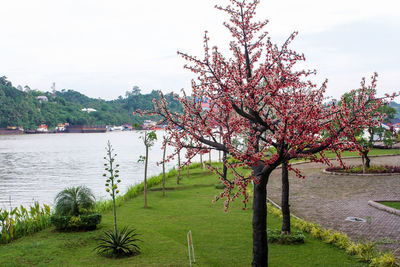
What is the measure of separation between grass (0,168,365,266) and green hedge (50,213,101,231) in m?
0.34

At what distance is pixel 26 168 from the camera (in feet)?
171

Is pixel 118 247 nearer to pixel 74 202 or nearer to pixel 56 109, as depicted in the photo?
pixel 74 202

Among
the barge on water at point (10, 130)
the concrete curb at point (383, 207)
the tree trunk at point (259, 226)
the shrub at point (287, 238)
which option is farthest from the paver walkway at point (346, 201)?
the barge on water at point (10, 130)

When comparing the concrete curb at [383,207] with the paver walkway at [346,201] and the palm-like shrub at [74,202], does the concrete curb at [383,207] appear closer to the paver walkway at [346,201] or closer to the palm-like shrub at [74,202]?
the paver walkway at [346,201]

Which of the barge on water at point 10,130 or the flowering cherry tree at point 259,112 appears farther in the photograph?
the barge on water at point 10,130

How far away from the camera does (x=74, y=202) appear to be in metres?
13.9

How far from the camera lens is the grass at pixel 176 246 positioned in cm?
1014

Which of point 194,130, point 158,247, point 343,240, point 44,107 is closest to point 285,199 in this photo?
point 343,240

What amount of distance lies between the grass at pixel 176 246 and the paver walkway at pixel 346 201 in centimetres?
184

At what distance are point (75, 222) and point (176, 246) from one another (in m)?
3.84

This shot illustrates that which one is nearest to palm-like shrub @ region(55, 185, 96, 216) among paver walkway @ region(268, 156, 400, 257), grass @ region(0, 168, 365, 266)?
grass @ region(0, 168, 365, 266)

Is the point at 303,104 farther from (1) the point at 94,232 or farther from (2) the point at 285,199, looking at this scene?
(1) the point at 94,232

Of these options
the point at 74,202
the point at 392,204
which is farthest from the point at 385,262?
the point at 74,202

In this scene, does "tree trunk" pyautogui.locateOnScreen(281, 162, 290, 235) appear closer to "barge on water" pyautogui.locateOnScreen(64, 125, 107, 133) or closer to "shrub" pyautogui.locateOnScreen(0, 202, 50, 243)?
A: "shrub" pyautogui.locateOnScreen(0, 202, 50, 243)
